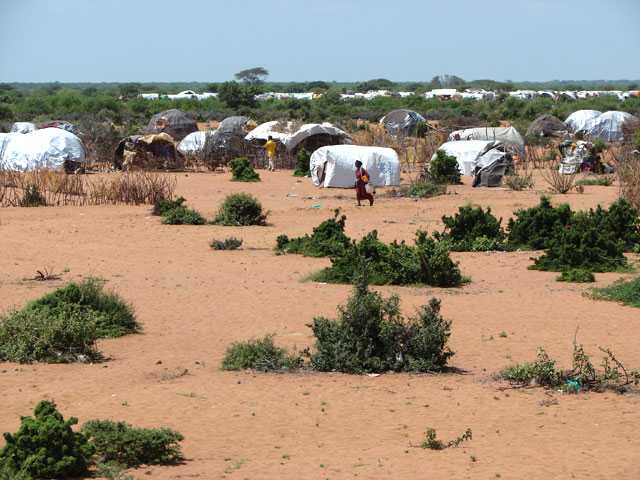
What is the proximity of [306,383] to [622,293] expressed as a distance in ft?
19.3

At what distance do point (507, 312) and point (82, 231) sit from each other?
10.5 meters

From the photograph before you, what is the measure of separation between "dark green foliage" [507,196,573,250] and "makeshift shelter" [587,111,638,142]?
28.5 meters

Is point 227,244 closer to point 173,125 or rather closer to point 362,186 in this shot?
point 362,186

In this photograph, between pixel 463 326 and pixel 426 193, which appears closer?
pixel 463 326

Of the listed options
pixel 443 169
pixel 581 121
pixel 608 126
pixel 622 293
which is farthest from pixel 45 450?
pixel 581 121

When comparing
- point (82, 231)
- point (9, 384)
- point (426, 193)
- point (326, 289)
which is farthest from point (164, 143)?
point (9, 384)

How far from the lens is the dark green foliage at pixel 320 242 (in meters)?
17.9

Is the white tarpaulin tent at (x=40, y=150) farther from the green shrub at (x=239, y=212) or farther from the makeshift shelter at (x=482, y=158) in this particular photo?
the makeshift shelter at (x=482, y=158)

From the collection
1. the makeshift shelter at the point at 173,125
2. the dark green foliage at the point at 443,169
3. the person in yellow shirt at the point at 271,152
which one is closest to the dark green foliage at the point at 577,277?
the dark green foliage at the point at 443,169

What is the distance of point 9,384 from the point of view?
9.55m

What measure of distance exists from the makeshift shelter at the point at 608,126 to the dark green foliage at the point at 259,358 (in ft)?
125

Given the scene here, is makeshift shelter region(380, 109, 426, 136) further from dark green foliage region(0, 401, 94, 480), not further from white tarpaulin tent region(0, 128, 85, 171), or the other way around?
dark green foliage region(0, 401, 94, 480)

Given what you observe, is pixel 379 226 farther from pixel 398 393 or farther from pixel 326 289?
pixel 398 393

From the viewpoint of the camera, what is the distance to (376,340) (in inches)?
404
